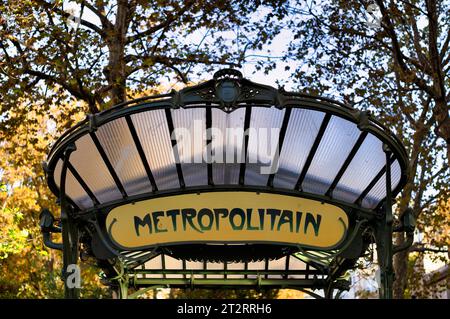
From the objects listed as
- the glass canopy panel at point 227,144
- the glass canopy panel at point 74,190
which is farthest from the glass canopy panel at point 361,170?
the glass canopy panel at point 74,190

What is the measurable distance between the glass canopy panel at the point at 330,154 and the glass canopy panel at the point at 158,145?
145cm

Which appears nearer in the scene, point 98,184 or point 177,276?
point 98,184

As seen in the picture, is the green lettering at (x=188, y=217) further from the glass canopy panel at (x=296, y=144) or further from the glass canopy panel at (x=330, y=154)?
the glass canopy panel at (x=330, y=154)

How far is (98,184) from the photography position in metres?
7.70

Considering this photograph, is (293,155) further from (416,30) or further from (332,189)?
(416,30)

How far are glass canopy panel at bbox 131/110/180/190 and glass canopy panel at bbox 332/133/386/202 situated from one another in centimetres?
178

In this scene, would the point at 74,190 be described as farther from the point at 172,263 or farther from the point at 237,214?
the point at 172,263

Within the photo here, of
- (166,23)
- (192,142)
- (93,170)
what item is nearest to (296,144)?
(192,142)

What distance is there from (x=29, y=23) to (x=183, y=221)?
27.0ft

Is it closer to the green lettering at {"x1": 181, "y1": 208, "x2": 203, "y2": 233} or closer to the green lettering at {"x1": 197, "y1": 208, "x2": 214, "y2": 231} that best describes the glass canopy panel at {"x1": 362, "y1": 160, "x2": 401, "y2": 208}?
the green lettering at {"x1": 197, "y1": 208, "x2": 214, "y2": 231}
